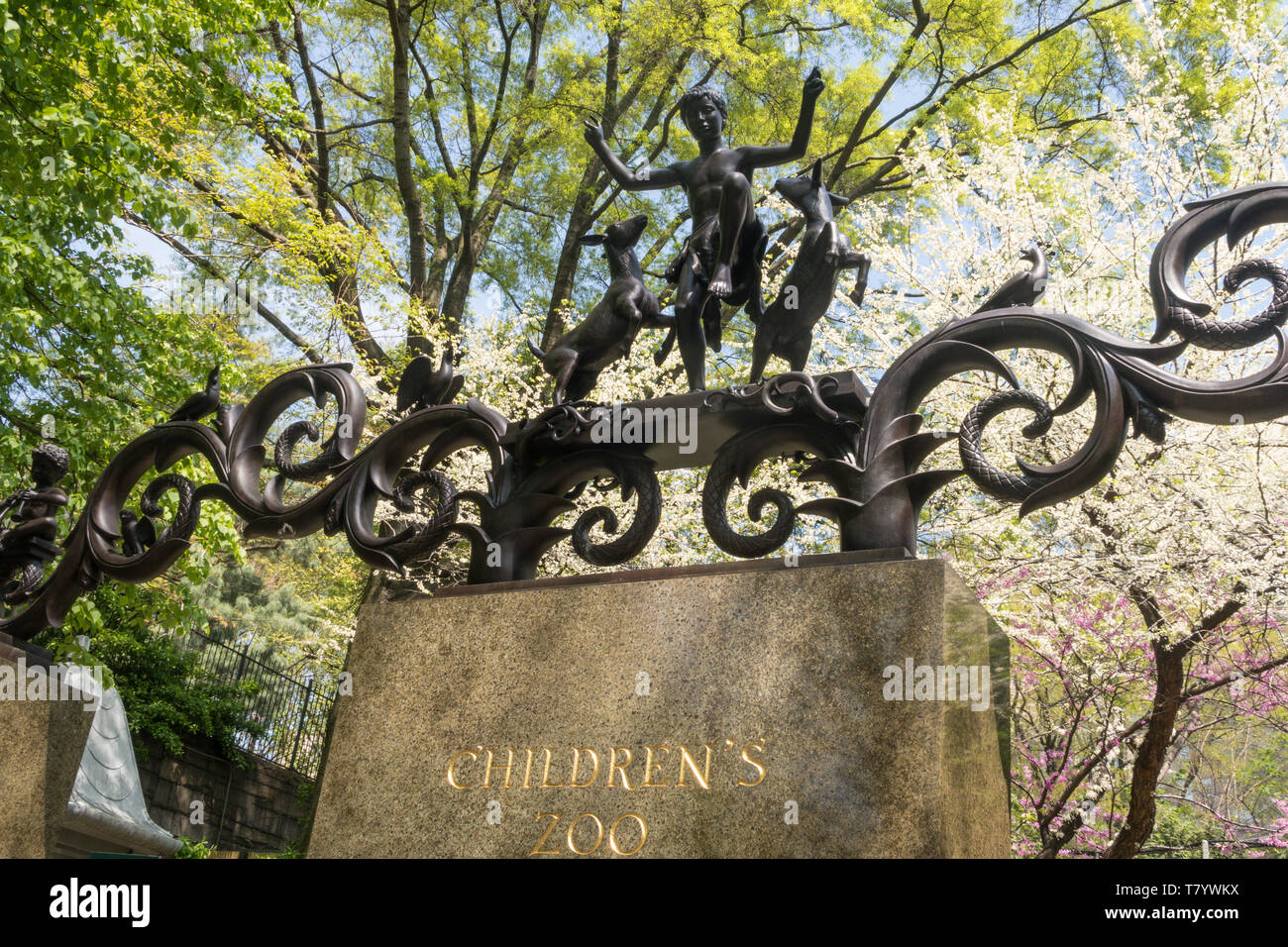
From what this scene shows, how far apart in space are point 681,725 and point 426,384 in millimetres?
2200

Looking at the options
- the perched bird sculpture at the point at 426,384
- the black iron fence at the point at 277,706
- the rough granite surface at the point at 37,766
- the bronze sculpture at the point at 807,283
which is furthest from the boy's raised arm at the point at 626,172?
the black iron fence at the point at 277,706

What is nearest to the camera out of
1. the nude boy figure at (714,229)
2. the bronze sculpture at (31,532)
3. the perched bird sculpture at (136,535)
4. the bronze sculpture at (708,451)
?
the bronze sculpture at (708,451)

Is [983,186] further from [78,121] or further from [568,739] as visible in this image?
[568,739]

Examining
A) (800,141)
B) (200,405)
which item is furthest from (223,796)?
(800,141)

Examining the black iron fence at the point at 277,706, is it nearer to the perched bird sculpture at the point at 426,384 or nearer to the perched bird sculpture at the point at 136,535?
the perched bird sculpture at the point at 136,535

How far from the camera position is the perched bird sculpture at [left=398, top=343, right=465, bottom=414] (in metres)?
4.96

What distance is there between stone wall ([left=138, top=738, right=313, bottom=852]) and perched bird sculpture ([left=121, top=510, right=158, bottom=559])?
518 inches

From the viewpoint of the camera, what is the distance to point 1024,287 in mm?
4027

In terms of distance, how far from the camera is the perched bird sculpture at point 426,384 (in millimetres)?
4961

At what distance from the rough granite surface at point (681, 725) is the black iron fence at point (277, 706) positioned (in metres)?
16.7

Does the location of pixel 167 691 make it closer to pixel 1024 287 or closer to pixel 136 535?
pixel 136 535

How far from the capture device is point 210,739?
18.7 meters

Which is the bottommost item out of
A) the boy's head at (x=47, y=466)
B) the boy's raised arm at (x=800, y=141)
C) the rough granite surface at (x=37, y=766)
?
the rough granite surface at (x=37, y=766)

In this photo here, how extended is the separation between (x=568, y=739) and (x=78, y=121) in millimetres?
8372
